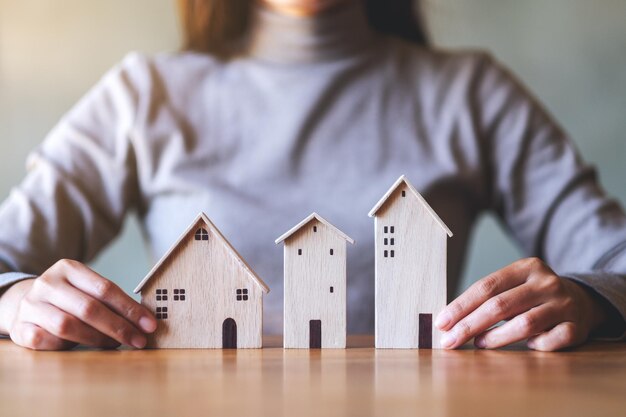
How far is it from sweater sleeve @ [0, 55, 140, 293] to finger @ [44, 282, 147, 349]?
18.7 inches

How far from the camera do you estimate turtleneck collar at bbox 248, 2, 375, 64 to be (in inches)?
58.4

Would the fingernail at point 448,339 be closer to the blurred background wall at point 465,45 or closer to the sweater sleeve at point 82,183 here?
the sweater sleeve at point 82,183

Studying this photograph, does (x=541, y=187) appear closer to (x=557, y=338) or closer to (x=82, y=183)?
(x=557, y=338)

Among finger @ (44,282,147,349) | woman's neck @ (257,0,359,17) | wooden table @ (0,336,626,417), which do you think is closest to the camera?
wooden table @ (0,336,626,417)

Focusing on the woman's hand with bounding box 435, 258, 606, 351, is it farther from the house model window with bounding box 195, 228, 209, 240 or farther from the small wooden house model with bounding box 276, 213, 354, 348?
the house model window with bounding box 195, 228, 209, 240

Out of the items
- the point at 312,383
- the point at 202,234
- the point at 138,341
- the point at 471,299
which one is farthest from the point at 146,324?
the point at 471,299

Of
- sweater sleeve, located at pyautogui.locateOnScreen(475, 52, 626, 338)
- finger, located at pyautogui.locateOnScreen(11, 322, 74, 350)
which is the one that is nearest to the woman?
sweater sleeve, located at pyautogui.locateOnScreen(475, 52, 626, 338)

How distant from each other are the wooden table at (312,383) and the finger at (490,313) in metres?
0.02

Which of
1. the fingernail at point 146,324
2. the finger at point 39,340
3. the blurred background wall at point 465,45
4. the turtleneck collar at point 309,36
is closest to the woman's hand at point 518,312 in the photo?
the fingernail at point 146,324

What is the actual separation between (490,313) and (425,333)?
8 cm

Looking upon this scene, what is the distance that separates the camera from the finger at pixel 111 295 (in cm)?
82

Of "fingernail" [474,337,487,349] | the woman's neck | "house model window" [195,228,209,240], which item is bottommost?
"fingernail" [474,337,487,349]

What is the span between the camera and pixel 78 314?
0.81m

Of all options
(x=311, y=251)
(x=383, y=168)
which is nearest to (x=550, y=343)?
(x=311, y=251)
